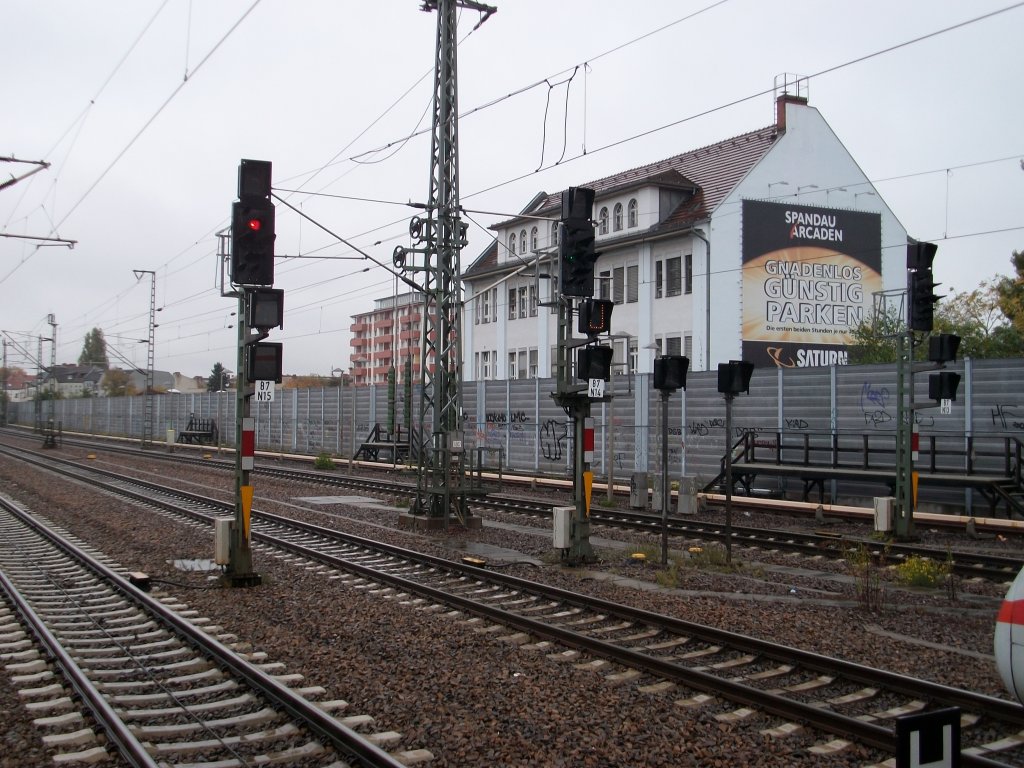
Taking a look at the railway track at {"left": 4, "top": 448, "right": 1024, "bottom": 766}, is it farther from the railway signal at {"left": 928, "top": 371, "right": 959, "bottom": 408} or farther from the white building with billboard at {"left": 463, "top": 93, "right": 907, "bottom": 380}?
the white building with billboard at {"left": 463, "top": 93, "right": 907, "bottom": 380}

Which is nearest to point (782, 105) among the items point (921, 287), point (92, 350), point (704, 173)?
point (704, 173)

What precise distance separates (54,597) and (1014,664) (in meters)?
10.2

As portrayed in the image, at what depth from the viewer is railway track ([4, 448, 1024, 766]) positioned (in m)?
6.23

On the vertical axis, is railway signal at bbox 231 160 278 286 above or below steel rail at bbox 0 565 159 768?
above

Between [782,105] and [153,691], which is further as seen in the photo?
[782,105]

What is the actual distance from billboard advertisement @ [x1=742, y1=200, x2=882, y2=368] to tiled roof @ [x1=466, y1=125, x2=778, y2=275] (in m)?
1.76

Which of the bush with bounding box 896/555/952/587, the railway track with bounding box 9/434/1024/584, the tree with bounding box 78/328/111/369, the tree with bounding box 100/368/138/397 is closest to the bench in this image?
the railway track with bounding box 9/434/1024/584

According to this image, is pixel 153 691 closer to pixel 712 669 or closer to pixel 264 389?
pixel 712 669

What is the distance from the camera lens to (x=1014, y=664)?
6023mm

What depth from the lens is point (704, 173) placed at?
1681 inches

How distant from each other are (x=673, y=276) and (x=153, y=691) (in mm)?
35002

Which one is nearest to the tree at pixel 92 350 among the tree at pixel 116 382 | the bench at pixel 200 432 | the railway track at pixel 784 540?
the tree at pixel 116 382

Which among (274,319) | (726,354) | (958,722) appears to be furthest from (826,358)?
(958,722)

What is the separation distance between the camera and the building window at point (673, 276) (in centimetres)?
3972
